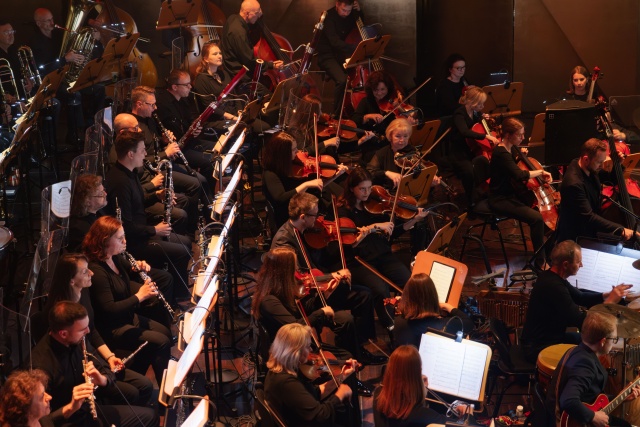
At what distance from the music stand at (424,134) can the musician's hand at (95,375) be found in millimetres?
4374

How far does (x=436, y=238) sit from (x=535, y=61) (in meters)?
5.34

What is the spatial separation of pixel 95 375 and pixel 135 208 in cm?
195

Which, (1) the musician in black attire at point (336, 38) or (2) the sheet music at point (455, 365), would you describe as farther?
(1) the musician in black attire at point (336, 38)

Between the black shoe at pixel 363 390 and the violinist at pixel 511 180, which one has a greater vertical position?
the violinist at pixel 511 180

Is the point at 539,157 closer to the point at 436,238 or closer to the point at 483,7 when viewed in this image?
the point at 483,7

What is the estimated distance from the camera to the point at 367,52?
9.04 metres

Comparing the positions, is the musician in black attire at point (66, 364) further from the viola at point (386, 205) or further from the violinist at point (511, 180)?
the violinist at point (511, 180)

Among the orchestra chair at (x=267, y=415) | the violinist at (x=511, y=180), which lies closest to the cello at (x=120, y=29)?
the violinist at (x=511, y=180)

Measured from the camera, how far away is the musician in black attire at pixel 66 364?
4.68 m

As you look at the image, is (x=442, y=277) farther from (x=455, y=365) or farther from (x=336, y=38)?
(x=336, y=38)

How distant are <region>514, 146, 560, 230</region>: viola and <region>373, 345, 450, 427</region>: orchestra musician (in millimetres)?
3434

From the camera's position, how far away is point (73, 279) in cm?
505

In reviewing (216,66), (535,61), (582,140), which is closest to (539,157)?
(535,61)

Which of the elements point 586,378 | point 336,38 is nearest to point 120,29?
point 336,38
